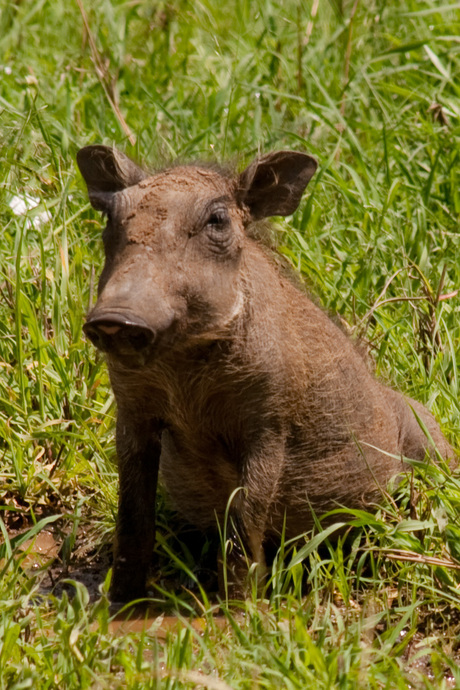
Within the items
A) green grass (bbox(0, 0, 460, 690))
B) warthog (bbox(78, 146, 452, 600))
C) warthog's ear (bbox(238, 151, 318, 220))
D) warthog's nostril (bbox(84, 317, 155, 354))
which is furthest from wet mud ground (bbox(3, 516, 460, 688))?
warthog's ear (bbox(238, 151, 318, 220))

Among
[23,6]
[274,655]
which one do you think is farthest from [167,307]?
[23,6]

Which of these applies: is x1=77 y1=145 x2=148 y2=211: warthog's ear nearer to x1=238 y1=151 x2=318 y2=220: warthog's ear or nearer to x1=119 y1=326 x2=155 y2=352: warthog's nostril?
x1=238 y1=151 x2=318 y2=220: warthog's ear

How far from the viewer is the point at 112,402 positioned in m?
5.09

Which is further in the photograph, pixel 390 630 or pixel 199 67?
pixel 199 67

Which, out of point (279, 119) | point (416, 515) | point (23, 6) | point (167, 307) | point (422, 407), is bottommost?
point (416, 515)

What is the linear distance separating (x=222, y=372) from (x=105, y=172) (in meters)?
0.83

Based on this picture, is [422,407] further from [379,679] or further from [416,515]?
[379,679]

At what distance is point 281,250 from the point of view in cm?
561

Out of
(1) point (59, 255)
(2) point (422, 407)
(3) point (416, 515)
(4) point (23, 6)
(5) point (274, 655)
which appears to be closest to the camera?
(5) point (274, 655)

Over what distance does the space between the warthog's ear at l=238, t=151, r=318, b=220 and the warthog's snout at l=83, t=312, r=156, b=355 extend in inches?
33.7

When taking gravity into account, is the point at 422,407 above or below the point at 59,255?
below

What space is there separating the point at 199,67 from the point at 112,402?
9.27 ft

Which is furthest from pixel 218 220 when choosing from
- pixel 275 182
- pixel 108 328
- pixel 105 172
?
pixel 108 328

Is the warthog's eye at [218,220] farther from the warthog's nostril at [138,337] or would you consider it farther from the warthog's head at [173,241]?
the warthog's nostril at [138,337]
